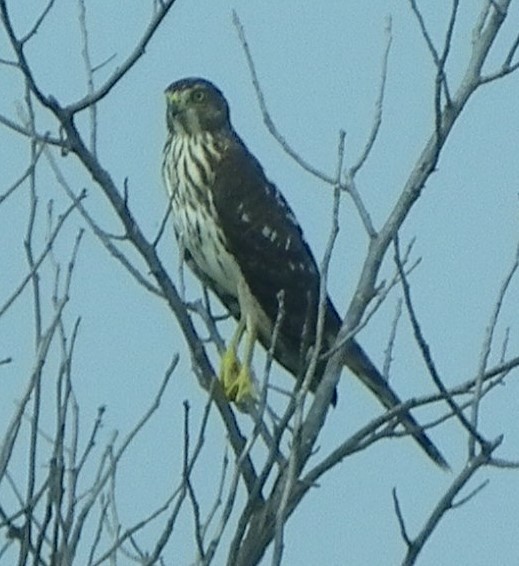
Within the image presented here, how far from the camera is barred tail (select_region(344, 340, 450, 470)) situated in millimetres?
6621

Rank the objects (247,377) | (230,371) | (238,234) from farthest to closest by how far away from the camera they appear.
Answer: (238,234) → (230,371) → (247,377)

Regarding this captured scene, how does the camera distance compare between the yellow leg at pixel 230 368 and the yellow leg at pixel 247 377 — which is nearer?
the yellow leg at pixel 247 377

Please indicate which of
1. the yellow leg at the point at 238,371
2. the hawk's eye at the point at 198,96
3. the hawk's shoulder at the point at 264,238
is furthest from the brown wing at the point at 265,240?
the hawk's eye at the point at 198,96

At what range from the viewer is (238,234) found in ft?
25.2

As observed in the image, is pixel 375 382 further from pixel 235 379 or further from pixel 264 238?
pixel 264 238

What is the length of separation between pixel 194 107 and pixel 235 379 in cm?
153

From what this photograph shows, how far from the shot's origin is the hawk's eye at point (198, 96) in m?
8.11

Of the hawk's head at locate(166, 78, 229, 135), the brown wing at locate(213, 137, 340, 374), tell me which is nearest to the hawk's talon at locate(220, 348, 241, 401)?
the brown wing at locate(213, 137, 340, 374)

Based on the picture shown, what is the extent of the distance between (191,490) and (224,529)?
0.17 meters

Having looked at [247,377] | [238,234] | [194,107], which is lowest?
[247,377]

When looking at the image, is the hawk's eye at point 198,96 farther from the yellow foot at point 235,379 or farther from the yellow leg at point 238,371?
the yellow foot at point 235,379

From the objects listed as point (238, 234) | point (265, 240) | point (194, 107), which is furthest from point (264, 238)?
point (194, 107)

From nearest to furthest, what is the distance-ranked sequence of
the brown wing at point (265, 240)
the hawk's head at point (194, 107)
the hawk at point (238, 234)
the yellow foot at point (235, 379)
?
the yellow foot at point (235, 379) < the hawk at point (238, 234) < the brown wing at point (265, 240) < the hawk's head at point (194, 107)

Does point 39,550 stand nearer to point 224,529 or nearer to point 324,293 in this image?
point 224,529
